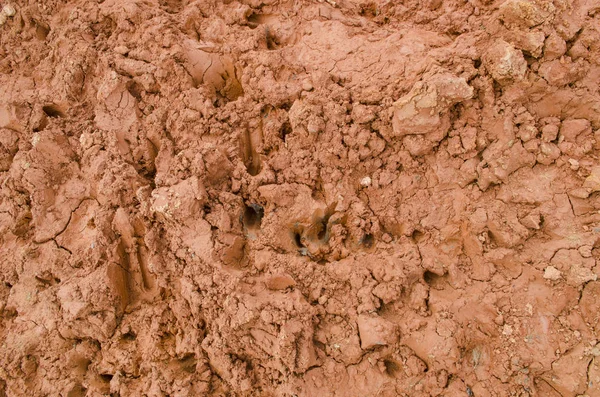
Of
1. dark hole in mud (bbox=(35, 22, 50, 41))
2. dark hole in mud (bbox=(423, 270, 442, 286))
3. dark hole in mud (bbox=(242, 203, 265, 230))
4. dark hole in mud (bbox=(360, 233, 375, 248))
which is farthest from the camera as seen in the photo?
dark hole in mud (bbox=(35, 22, 50, 41))

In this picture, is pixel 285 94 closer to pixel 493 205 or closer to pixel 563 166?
pixel 493 205

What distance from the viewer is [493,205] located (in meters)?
1.80

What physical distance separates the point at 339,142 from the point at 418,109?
39 cm

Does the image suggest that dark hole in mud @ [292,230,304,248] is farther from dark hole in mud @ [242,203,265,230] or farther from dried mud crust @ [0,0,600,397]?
dark hole in mud @ [242,203,265,230]

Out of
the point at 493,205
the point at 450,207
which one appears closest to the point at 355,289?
the point at 450,207

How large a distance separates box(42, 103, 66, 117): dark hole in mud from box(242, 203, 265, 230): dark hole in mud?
1.44 metres

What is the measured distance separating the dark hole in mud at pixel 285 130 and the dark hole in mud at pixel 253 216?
38 cm

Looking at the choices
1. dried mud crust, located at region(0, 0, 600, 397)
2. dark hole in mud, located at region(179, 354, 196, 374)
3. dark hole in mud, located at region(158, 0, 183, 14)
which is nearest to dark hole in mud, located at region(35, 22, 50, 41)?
dried mud crust, located at region(0, 0, 600, 397)

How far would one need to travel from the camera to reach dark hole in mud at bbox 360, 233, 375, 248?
1.98 meters

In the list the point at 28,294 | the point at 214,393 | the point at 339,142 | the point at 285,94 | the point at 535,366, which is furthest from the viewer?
the point at 28,294

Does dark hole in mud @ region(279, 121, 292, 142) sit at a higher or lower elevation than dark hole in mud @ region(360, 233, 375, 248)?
higher

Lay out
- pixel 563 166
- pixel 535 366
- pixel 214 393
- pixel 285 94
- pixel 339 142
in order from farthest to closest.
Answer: pixel 285 94, pixel 339 142, pixel 214 393, pixel 563 166, pixel 535 366

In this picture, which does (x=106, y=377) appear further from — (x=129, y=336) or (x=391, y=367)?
(x=391, y=367)

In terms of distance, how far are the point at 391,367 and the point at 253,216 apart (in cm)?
96
